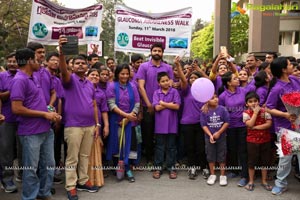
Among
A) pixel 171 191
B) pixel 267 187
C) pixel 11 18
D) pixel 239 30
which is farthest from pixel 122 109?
pixel 239 30

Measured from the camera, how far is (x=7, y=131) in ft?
14.6

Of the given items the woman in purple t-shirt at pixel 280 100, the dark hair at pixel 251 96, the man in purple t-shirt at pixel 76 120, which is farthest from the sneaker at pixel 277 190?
the man in purple t-shirt at pixel 76 120

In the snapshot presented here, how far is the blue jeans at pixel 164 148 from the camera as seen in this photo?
533 cm

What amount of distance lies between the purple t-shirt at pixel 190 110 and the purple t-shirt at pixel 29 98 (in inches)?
91.6

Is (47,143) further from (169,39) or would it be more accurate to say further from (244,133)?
(169,39)

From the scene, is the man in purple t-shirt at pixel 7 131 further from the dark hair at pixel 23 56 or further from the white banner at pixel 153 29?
the white banner at pixel 153 29

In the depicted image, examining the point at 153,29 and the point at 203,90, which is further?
the point at 153,29

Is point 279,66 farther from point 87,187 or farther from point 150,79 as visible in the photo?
point 87,187

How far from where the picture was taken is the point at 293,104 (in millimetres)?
→ 4191

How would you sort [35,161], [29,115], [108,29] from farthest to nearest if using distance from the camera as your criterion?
[108,29] < [35,161] < [29,115]

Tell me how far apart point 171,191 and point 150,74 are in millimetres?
1958

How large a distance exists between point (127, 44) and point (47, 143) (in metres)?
3.48

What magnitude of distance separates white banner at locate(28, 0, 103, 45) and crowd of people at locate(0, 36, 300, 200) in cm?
137

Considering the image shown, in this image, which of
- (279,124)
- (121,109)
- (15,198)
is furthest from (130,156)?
(279,124)
